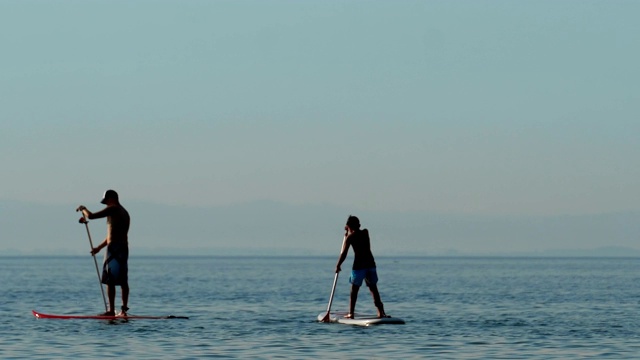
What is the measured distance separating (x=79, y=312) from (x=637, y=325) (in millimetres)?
13005

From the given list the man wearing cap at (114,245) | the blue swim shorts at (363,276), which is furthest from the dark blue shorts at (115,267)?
the blue swim shorts at (363,276)

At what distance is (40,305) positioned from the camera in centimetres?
3519

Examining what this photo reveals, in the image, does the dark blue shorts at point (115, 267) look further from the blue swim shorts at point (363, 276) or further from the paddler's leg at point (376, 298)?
the paddler's leg at point (376, 298)

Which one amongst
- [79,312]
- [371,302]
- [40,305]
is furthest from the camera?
[371,302]

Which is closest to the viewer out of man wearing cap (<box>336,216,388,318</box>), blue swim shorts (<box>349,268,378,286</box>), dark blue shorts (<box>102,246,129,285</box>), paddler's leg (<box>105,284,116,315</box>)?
Answer: dark blue shorts (<box>102,246,129,285</box>)

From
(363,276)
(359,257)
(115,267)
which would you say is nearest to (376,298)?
(363,276)

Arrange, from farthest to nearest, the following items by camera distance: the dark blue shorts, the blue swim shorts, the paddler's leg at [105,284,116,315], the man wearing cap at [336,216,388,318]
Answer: the blue swim shorts → the man wearing cap at [336,216,388,318] → the paddler's leg at [105,284,116,315] → the dark blue shorts

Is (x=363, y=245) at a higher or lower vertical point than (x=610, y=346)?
higher

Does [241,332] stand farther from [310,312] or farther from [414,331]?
[310,312]

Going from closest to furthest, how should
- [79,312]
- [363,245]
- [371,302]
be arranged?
[363,245]
[79,312]
[371,302]

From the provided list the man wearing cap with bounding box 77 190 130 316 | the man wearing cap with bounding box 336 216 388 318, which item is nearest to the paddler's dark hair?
the man wearing cap with bounding box 336 216 388 318

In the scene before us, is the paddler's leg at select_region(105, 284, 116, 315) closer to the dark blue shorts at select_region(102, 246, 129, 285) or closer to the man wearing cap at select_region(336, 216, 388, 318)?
the dark blue shorts at select_region(102, 246, 129, 285)

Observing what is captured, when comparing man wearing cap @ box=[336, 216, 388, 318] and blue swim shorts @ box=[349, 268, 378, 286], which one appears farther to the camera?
blue swim shorts @ box=[349, 268, 378, 286]

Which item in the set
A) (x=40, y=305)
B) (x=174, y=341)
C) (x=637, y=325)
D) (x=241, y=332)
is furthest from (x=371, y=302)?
(x=174, y=341)
